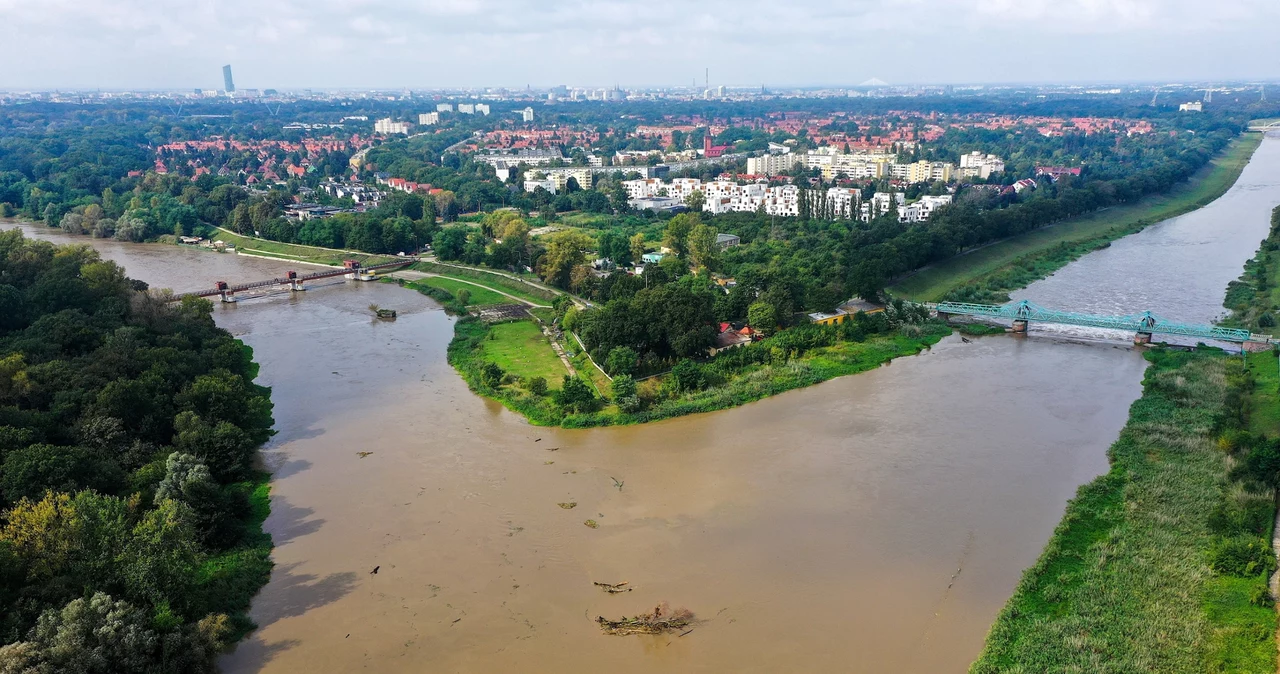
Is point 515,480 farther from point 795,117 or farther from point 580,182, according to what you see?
point 795,117

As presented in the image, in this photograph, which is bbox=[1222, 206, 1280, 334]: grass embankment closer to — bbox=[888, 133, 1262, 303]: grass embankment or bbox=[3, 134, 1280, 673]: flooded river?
bbox=[3, 134, 1280, 673]: flooded river

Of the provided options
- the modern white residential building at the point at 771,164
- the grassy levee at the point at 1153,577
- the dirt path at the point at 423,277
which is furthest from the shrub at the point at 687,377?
the modern white residential building at the point at 771,164

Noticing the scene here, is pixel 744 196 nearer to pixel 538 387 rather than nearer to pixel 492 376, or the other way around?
pixel 492 376

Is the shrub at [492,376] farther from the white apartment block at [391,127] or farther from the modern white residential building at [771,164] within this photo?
the white apartment block at [391,127]

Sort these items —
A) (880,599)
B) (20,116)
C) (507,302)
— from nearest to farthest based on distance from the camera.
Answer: (880,599) → (507,302) → (20,116)

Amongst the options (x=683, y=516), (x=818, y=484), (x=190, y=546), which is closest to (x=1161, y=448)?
(x=818, y=484)

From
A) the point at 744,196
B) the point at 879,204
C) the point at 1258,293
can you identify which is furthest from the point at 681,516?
the point at 744,196
